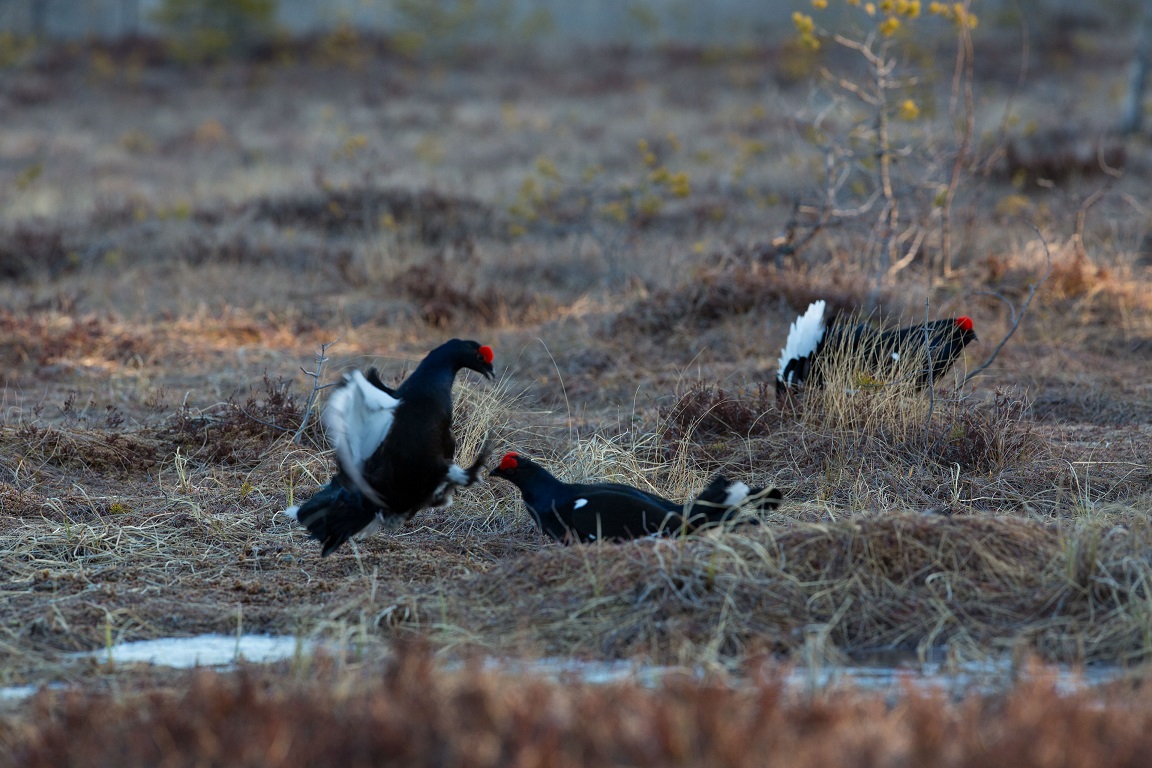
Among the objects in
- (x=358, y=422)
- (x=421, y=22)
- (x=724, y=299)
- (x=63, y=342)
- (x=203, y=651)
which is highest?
(x=421, y=22)

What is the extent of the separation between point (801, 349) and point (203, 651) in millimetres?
3674

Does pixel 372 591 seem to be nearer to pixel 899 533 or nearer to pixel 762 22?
pixel 899 533

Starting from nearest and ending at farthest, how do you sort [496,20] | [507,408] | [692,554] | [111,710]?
1. [111,710]
2. [692,554]
3. [507,408]
4. [496,20]

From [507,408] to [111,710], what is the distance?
11.5 feet

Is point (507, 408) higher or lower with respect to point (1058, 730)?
lower

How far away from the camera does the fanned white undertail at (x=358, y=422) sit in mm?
4258

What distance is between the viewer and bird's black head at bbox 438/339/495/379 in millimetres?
4883

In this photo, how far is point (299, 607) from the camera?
4293mm

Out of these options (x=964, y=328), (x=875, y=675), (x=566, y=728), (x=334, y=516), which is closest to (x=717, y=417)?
(x=964, y=328)

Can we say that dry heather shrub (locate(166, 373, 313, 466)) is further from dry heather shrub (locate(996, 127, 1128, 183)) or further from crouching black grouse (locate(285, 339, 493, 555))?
dry heather shrub (locate(996, 127, 1128, 183))

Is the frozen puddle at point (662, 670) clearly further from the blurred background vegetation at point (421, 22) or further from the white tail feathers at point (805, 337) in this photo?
the blurred background vegetation at point (421, 22)

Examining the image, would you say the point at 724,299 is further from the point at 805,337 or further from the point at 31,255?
the point at 31,255

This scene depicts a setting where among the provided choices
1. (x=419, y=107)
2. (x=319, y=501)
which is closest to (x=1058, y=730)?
(x=319, y=501)

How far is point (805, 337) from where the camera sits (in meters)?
6.56
